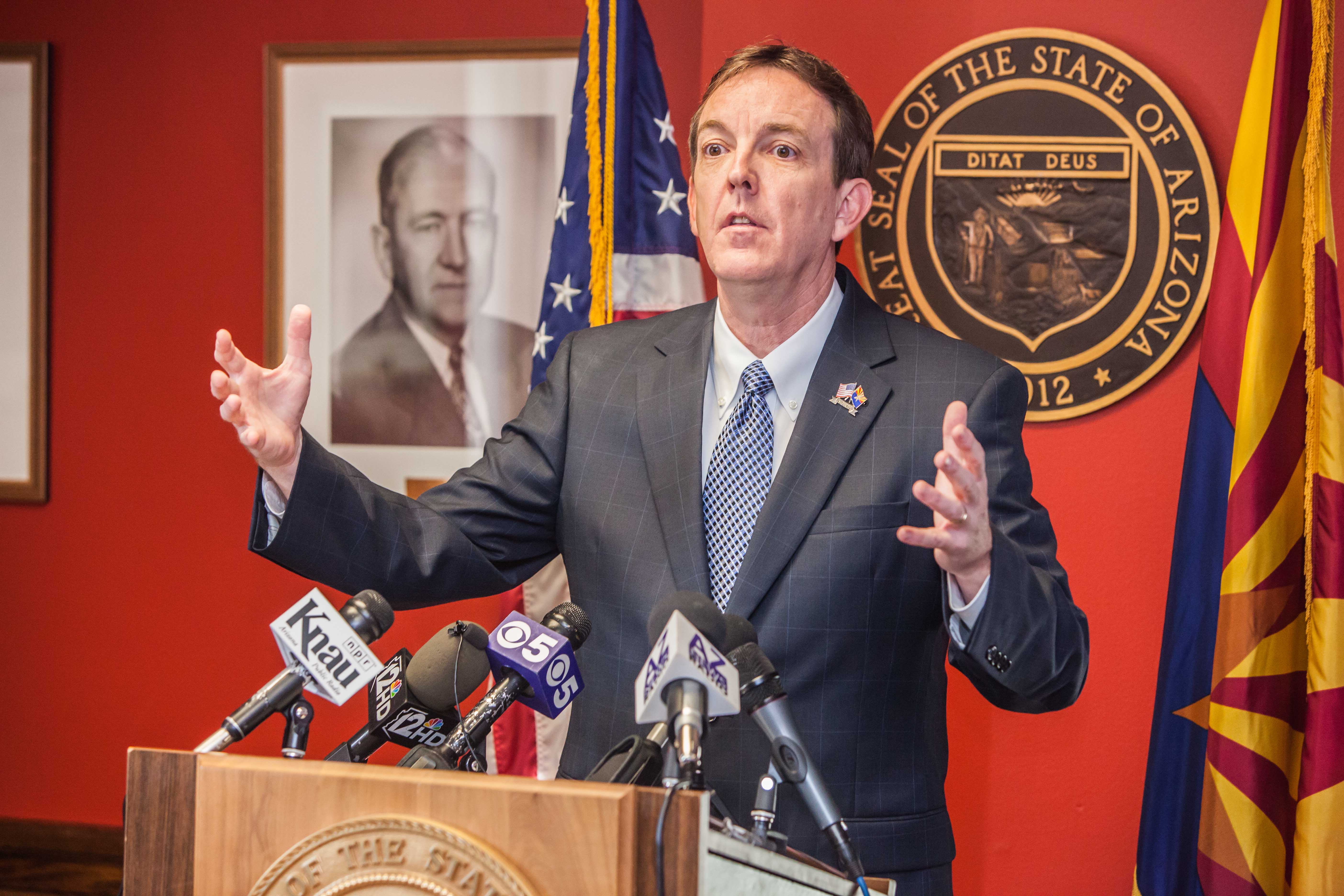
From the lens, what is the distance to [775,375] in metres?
1.57

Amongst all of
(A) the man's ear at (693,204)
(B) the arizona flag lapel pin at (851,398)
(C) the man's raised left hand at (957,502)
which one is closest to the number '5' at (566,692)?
(C) the man's raised left hand at (957,502)

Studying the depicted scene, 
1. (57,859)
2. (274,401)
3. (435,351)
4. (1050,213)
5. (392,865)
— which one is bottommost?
(57,859)

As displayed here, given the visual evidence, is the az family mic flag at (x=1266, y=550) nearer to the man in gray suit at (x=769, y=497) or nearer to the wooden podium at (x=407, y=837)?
the man in gray suit at (x=769, y=497)

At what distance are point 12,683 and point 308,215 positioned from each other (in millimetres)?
1748

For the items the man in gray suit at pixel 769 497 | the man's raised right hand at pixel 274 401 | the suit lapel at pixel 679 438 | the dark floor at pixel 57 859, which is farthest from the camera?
the dark floor at pixel 57 859

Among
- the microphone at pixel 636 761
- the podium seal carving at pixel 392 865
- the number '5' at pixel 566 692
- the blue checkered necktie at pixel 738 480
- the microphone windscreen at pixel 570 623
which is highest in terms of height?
the blue checkered necktie at pixel 738 480

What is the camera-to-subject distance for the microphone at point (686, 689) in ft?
2.72

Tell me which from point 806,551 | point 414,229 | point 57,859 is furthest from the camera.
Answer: point 57,859

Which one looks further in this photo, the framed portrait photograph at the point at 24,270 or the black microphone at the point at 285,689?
the framed portrait photograph at the point at 24,270

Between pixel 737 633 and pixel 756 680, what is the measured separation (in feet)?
0.22

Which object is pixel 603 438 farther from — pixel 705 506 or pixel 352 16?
pixel 352 16

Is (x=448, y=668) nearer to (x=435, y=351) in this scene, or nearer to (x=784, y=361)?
(x=784, y=361)

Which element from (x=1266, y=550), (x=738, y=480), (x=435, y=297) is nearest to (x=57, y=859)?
(x=435, y=297)

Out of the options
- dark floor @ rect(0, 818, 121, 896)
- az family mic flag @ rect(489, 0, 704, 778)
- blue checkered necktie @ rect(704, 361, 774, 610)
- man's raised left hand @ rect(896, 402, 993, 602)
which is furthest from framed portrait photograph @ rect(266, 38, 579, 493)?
man's raised left hand @ rect(896, 402, 993, 602)
